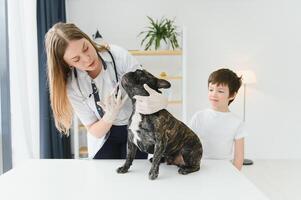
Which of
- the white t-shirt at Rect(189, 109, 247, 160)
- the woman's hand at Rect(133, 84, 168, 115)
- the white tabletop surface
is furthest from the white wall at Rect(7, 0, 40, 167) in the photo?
the woman's hand at Rect(133, 84, 168, 115)

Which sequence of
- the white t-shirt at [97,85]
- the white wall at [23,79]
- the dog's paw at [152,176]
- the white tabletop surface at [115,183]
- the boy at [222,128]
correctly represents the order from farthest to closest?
the white wall at [23,79]
the boy at [222,128]
the white t-shirt at [97,85]
the dog's paw at [152,176]
the white tabletop surface at [115,183]

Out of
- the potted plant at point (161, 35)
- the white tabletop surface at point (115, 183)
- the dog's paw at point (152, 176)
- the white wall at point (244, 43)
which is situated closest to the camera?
the white tabletop surface at point (115, 183)

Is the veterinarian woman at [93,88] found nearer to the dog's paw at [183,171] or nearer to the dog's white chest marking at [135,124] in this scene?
the dog's white chest marking at [135,124]

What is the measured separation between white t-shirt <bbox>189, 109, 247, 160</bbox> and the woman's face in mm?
537

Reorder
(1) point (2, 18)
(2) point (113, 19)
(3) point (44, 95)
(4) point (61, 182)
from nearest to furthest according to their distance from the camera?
(4) point (61, 182)
(1) point (2, 18)
(3) point (44, 95)
(2) point (113, 19)

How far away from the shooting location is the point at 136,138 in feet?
3.40

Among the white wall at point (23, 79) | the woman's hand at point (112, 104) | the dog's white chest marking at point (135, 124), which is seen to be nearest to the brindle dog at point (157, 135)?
the dog's white chest marking at point (135, 124)

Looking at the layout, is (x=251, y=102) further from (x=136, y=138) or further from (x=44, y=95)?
(x=136, y=138)

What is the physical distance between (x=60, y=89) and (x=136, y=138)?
0.35m

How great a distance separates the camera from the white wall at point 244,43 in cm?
352

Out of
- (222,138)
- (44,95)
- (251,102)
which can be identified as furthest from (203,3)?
(222,138)

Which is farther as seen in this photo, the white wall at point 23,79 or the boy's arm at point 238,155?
the white wall at point 23,79

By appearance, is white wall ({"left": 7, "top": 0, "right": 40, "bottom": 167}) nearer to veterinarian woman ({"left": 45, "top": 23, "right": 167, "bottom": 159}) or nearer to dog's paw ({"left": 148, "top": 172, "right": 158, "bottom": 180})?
veterinarian woman ({"left": 45, "top": 23, "right": 167, "bottom": 159})

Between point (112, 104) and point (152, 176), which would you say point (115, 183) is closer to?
point (152, 176)
